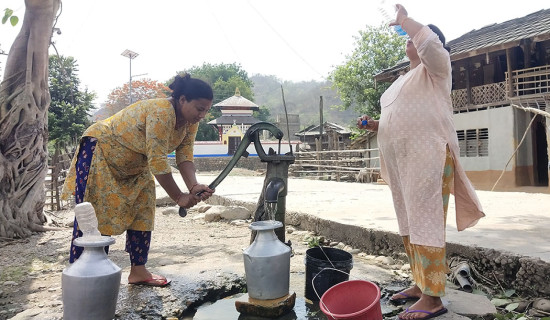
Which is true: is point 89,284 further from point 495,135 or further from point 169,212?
point 495,135

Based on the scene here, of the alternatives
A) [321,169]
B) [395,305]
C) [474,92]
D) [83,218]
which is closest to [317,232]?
[395,305]

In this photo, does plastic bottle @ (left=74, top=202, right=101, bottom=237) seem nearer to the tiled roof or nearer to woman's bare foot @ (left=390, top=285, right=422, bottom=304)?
woman's bare foot @ (left=390, top=285, right=422, bottom=304)

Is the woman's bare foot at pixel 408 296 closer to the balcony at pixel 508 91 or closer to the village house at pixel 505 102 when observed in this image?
the village house at pixel 505 102

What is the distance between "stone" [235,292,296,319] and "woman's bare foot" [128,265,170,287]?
63 centimetres

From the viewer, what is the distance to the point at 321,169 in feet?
63.1

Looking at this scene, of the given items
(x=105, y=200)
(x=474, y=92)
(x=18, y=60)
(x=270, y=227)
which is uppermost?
(x=474, y=92)

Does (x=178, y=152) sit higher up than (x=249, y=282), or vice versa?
(x=178, y=152)

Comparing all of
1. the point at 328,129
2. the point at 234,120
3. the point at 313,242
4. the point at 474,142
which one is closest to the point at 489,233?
the point at 313,242

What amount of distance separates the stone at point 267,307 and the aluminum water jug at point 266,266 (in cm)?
3

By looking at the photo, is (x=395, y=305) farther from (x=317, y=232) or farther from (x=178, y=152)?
(x=317, y=232)

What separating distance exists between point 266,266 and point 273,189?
22.8 inches

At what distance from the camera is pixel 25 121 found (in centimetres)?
507

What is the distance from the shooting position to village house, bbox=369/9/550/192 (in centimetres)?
1170

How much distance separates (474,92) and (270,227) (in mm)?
14111
